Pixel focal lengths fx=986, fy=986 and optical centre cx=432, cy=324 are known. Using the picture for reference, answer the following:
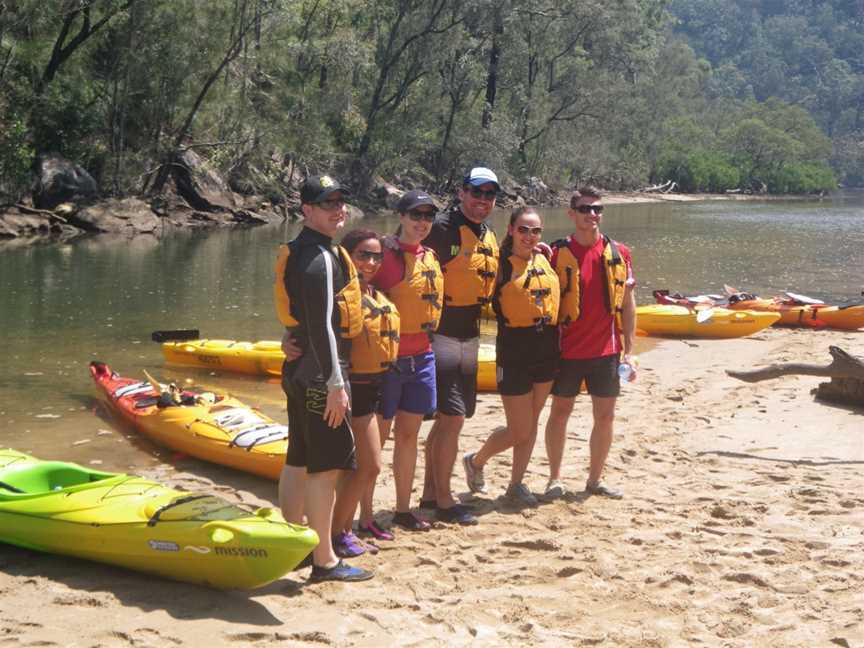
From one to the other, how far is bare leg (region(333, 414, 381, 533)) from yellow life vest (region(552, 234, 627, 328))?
1.26 m

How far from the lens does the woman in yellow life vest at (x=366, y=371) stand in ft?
13.2

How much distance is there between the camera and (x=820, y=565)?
406cm

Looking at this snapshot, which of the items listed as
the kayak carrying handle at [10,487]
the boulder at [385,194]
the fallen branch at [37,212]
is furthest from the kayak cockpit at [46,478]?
the boulder at [385,194]

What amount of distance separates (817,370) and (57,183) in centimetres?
2281

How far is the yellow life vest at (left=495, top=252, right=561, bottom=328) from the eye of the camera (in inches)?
184

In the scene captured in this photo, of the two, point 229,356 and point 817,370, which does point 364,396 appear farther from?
point 229,356

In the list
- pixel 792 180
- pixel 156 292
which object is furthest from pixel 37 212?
pixel 792 180

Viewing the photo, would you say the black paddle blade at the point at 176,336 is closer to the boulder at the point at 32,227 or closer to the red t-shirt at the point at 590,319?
the red t-shirt at the point at 590,319

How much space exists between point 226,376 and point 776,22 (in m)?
166

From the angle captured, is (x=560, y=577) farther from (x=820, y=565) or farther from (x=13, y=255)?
(x=13, y=255)

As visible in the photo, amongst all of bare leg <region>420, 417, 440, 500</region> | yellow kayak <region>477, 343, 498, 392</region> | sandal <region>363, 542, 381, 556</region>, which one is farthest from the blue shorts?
yellow kayak <region>477, 343, 498, 392</region>

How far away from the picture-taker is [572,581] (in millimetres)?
3979

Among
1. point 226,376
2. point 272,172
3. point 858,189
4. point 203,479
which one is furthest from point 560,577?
point 858,189

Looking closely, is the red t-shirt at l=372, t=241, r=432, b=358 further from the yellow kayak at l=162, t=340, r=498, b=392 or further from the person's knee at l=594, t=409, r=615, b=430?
the yellow kayak at l=162, t=340, r=498, b=392
